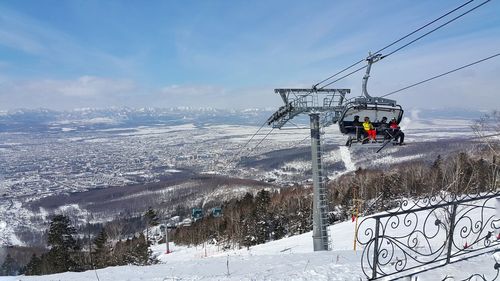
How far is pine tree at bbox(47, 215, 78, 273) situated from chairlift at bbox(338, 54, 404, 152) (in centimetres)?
3097

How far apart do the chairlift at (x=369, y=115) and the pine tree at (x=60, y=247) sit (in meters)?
31.0

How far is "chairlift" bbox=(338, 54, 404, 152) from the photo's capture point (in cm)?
1186

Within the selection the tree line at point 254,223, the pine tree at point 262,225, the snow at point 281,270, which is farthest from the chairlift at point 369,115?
the pine tree at point 262,225

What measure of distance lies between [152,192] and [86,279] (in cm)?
11529

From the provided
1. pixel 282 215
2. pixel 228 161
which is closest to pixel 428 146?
pixel 228 161

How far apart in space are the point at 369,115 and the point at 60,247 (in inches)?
1283

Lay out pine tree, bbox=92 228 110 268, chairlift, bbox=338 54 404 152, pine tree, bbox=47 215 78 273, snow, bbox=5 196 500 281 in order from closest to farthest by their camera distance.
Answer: snow, bbox=5 196 500 281 → chairlift, bbox=338 54 404 152 → pine tree, bbox=47 215 78 273 → pine tree, bbox=92 228 110 268

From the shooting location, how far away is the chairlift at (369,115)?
11.9 m

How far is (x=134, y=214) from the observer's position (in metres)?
97.6

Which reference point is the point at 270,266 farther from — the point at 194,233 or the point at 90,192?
the point at 90,192

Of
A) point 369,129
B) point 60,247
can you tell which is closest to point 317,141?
point 369,129

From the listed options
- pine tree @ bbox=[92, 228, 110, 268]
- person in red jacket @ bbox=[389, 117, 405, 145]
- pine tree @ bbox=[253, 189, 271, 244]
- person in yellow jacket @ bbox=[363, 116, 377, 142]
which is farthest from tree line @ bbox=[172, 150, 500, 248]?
person in yellow jacket @ bbox=[363, 116, 377, 142]

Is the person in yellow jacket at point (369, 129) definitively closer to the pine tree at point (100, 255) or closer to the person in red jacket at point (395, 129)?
the person in red jacket at point (395, 129)

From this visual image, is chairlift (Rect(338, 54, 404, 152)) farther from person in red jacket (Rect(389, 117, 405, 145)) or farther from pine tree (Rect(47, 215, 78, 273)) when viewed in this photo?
pine tree (Rect(47, 215, 78, 273))
